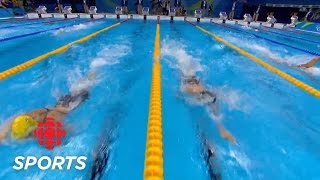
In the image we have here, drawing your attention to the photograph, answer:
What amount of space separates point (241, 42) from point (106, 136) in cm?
781

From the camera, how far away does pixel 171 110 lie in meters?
4.30

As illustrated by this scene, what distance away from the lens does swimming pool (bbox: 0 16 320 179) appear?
3088 mm

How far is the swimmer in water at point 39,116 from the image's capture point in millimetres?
3322

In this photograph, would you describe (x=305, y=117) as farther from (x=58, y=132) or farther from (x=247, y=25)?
(x=247, y=25)

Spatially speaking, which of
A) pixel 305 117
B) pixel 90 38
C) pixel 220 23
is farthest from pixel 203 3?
pixel 305 117

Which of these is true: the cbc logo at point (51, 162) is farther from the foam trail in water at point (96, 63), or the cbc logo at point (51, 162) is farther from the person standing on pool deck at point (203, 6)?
the person standing on pool deck at point (203, 6)

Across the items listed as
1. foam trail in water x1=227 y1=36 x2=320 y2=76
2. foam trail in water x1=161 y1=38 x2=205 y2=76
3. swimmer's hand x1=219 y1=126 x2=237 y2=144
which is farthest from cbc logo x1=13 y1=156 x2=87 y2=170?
foam trail in water x1=227 y1=36 x2=320 y2=76

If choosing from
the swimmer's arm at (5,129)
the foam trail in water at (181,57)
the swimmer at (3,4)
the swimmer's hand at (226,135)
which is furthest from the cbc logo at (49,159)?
the swimmer at (3,4)

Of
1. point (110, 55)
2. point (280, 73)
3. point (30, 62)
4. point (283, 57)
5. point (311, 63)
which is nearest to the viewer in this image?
point (30, 62)

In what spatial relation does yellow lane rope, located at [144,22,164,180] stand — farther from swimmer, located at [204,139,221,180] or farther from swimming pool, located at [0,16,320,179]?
swimmer, located at [204,139,221,180]

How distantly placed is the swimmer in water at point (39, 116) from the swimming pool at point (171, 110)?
0.13 metres

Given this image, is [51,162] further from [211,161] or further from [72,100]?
[211,161]

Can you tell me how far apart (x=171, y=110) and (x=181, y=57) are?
3453 millimetres

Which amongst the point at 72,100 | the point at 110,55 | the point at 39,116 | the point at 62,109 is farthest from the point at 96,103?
the point at 110,55
